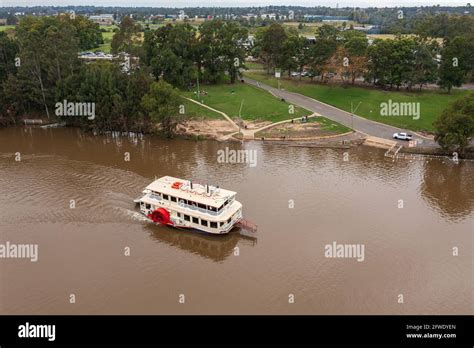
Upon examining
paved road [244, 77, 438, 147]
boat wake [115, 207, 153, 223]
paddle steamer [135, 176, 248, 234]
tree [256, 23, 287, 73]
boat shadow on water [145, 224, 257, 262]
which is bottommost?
boat shadow on water [145, 224, 257, 262]

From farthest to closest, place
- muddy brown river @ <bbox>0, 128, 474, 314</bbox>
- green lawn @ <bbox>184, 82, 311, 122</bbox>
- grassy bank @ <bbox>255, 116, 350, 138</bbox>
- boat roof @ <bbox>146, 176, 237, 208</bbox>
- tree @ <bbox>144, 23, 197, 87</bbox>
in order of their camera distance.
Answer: tree @ <bbox>144, 23, 197, 87</bbox> < green lawn @ <bbox>184, 82, 311, 122</bbox> < grassy bank @ <bbox>255, 116, 350, 138</bbox> < boat roof @ <bbox>146, 176, 237, 208</bbox> < muddy brown river @ <bbox>0, 128, 474, 314</bbox>

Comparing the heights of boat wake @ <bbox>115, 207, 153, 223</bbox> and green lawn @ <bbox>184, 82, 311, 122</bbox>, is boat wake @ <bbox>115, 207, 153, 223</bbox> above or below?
below

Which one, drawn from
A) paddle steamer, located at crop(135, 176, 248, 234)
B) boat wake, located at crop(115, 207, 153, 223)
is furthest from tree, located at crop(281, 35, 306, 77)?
boat wake, located at crop(115, 207, 153, 223)

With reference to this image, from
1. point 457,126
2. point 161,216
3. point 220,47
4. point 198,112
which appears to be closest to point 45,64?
point 198,112

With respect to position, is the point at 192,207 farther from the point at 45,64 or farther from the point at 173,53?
the point at 173,53

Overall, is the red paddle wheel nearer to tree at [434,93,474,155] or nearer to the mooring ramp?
the mooring ramp

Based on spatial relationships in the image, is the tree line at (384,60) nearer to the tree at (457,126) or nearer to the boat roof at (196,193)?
the tree at (457,126)
